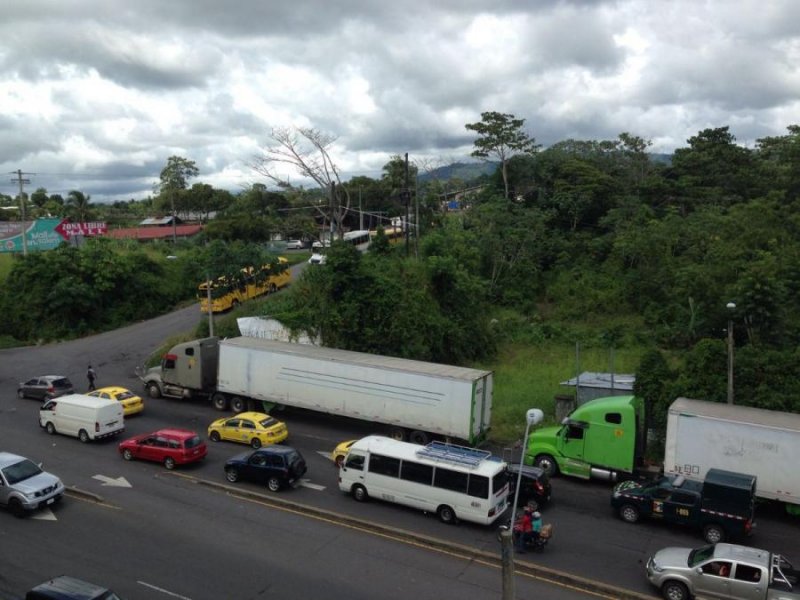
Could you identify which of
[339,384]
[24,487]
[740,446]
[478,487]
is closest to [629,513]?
[740,446]

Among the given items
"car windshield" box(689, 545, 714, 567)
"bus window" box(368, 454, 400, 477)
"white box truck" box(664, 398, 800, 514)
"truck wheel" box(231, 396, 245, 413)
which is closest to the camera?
"car windshield" box(689, 545, 714, 567)

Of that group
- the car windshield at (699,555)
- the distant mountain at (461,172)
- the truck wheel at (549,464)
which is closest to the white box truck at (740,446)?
the truck wheel at (549,464)

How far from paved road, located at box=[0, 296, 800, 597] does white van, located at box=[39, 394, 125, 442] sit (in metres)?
0.42

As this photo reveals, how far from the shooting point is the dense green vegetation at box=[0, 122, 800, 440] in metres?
28.7

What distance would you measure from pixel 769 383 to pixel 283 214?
6774cm

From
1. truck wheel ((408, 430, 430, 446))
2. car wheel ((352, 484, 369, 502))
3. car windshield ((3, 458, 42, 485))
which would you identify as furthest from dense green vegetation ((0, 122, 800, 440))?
car windshield ((3, 458, 42, 485))

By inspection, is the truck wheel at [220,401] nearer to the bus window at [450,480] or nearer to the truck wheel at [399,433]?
the truck wheel at [399,433]

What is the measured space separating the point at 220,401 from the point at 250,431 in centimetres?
519

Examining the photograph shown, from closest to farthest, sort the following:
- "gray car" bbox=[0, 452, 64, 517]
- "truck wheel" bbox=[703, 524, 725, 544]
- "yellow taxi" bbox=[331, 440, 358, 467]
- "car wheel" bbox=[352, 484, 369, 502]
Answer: "truck wheel" bbox=[703, 524, 725, 544], "gray car" bbox=[0, 452, 64, 517], "car wheel" bbox=[352, 484, 369, 502], "yellow taxi" bbox=[331, 440, 358, 467]

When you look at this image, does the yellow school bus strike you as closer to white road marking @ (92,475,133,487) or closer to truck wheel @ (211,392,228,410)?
truck wheel @ (211,392,228,410)

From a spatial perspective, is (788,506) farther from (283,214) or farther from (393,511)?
(283,214)

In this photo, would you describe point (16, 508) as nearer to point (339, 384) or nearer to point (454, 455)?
point (339, 384)

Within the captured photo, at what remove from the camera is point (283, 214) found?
267ft

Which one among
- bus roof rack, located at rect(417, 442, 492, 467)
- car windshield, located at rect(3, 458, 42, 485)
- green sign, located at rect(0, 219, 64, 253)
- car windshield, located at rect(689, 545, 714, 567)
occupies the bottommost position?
car windshield, located at rect(689, 545, 714, 567)
